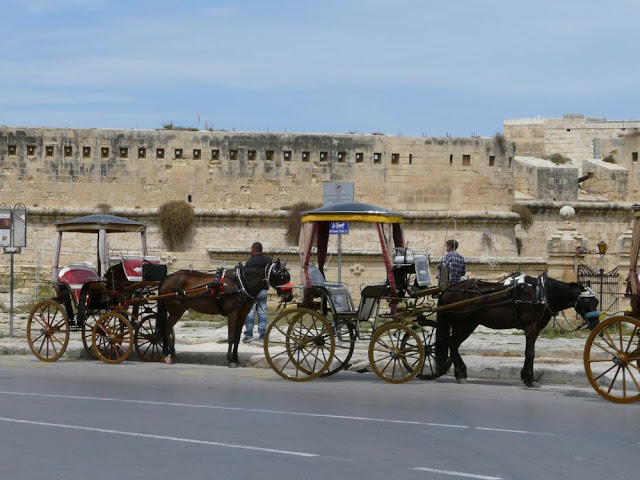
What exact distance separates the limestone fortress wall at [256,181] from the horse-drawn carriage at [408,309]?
1880 centimetres

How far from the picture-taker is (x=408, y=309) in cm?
1183

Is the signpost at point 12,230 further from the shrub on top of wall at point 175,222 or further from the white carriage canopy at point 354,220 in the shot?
the shrub on top of wall at point 175,222

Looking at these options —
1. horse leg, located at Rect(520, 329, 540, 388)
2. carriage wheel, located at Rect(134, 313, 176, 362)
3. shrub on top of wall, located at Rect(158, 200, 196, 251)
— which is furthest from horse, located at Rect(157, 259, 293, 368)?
shrub on top of wall, located at Rect(158, 200, 196, 251)

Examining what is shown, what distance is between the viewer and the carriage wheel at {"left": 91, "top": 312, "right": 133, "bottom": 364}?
13416mm

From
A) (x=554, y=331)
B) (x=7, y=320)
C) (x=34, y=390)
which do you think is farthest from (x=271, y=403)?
(x=7, y=320)

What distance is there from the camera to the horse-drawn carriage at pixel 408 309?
36.3 feet

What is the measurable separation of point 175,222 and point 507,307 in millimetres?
21317

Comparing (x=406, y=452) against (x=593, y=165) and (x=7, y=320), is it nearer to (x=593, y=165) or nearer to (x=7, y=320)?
(x=7, y=320)

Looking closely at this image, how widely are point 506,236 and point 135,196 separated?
36.7 ft

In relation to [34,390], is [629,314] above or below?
above

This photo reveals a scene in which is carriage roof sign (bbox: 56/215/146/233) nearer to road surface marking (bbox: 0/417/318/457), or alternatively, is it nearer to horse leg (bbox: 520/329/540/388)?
horse leg (bbox: 520/329/540/388)

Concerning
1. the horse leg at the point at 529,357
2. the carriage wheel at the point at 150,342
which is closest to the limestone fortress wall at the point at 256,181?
the carriage wheel at the point at 150,342

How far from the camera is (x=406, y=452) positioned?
6.96m

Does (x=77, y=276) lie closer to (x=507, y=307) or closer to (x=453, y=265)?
(x=453, y=265)
